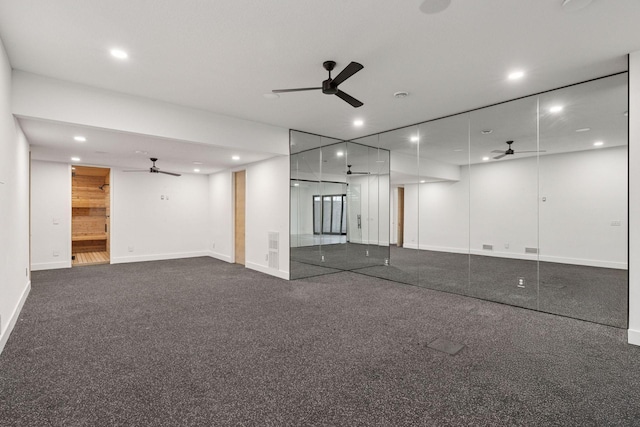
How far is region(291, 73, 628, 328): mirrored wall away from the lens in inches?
157

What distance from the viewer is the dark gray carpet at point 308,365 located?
7.12ft

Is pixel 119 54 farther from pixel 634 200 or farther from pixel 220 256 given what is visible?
pixel 220 256

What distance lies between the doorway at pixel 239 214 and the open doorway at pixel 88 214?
4822mm

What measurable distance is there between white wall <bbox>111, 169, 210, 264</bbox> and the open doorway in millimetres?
2086

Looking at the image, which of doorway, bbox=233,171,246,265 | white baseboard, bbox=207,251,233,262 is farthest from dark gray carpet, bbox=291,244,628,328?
white baseboard, bbox=207,251,233,262

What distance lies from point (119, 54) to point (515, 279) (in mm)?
6143

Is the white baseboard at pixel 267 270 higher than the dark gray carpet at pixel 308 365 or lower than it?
higher

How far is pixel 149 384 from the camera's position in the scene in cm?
253

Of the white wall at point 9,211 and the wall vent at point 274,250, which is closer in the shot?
the white wall at point 9,211

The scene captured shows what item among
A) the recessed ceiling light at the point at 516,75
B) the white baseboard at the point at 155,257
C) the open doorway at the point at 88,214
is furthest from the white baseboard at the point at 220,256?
the recessed ceiling light at the point at 516,75

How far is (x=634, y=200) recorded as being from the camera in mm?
3352

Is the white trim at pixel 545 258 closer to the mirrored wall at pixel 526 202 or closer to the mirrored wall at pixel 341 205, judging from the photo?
the mirrored wall at pixel 526 202

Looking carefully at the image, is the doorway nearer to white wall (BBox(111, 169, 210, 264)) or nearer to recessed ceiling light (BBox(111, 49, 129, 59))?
white wall (BBox(111, 169, 210, 264))

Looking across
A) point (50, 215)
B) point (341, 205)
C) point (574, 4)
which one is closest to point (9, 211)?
point (50, 215)
